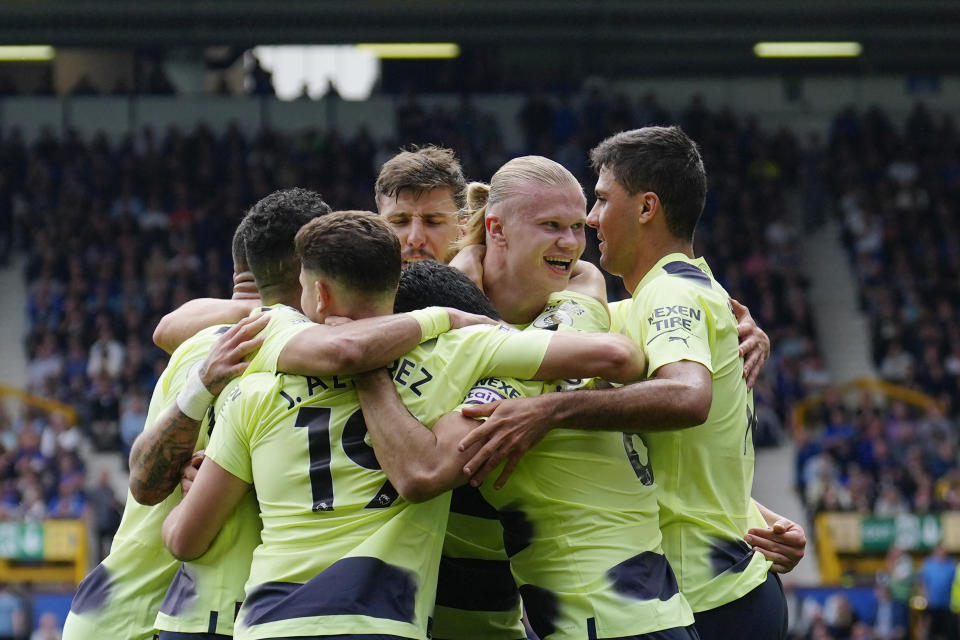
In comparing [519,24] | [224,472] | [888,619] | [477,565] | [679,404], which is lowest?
[888,619]

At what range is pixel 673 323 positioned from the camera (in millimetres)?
4117

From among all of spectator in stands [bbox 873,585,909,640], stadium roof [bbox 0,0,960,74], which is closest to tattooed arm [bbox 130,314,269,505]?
spectator in stands [bbox 873,585,909,640]

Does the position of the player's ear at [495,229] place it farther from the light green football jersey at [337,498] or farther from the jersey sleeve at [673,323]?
the light green football jersey at [337,498]

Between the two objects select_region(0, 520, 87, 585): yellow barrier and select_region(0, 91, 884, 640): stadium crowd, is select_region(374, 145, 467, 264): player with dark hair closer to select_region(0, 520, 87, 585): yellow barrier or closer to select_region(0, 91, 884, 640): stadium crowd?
select_region(0, 520, 87, 585): yellow barrier

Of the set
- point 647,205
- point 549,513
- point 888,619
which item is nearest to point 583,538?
point 549,513

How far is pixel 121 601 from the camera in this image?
15.1 ft

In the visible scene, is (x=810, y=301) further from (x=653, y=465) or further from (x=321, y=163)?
(x=653, y=465)

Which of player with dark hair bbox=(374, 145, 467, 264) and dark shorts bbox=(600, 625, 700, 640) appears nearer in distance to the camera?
dark shorts bbox=(600, 625, 700, 640)

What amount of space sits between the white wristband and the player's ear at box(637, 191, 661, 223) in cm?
153

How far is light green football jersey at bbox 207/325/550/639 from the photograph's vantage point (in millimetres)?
3600

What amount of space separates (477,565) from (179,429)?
1065mm

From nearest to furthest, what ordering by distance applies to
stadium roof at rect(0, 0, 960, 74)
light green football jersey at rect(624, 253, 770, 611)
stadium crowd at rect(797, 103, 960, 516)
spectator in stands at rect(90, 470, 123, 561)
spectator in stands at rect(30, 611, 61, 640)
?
light green football jersey at rect(624, 253, 770, 611), spectator in stands at rect(30, 611, 61, 640), spectator in stands at rect(90, 470, 123, 561), stadium crowd at rect(797, 103, 960, 516), stadium roof at rect(0, 0, 960, 74)

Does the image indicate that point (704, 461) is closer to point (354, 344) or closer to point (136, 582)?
point (354, 344)

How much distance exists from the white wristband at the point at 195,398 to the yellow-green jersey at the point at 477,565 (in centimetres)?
85
